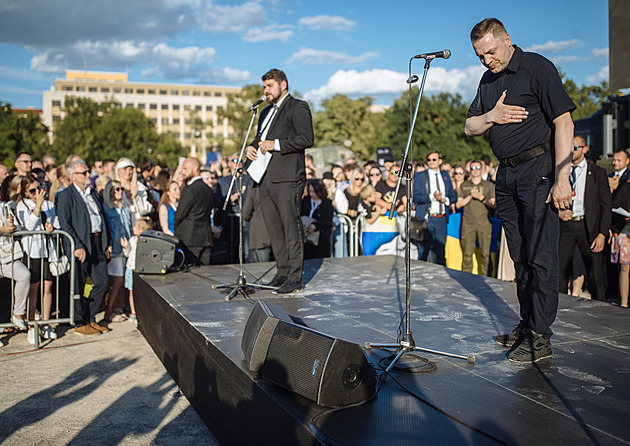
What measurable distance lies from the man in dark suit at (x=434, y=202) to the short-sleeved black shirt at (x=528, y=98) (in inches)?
231

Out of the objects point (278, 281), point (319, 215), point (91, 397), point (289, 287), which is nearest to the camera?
point (91, 397)

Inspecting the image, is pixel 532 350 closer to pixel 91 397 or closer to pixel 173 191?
pixel 91 397

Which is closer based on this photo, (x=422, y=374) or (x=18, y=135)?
(x=422, y=374)

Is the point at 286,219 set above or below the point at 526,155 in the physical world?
below

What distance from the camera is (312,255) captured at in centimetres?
927

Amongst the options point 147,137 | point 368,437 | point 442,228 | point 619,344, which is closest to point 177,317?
point 368,437

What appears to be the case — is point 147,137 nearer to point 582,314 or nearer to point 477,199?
point 477,199

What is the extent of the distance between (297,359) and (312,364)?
0.12m

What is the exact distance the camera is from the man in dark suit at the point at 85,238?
260 inches

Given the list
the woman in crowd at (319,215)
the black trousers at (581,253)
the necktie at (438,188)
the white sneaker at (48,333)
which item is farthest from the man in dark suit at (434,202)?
the white sneaker at (48,333)

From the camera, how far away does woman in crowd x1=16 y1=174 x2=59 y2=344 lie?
638 cm

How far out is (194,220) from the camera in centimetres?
786

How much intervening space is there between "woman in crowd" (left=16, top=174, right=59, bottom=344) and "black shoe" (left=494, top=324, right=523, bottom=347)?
5.07 metres

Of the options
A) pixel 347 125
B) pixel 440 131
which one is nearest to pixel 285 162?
pixel 440 131
